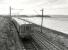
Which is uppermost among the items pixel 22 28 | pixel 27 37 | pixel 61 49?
pixel 22 28

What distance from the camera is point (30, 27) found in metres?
18.8

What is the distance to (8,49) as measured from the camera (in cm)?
1447

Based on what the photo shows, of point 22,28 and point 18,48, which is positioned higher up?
point 22,28

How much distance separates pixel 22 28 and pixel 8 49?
4.90 metres

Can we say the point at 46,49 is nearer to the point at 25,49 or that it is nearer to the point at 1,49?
the point at 25,49

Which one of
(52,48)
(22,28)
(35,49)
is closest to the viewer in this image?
(35,49)

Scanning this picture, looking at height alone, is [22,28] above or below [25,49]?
above

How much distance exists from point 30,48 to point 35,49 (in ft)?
3.25

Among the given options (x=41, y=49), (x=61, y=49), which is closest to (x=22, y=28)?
(x=41, y=49)

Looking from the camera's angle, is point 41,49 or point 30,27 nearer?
point 41,49

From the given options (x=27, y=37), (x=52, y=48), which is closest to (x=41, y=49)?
(x=52, y=48)

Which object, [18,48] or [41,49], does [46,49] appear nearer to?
[41,49]

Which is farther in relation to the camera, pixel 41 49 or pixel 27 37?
pixel 27 37

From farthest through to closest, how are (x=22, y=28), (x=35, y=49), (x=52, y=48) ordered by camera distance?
1. (x=22, y=28)
2. (x=52, y=48)
3. (x=35, y=49)
